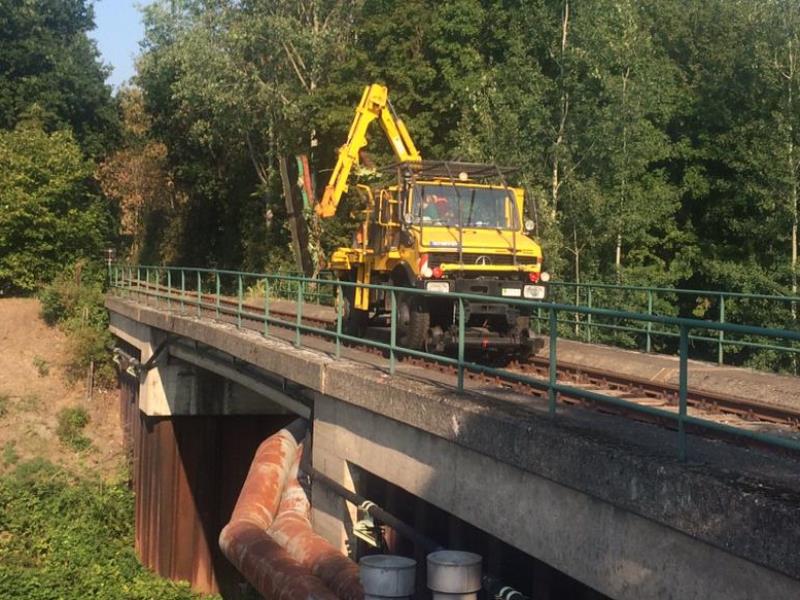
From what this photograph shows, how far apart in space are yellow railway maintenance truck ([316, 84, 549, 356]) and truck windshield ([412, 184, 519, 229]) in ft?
0.05

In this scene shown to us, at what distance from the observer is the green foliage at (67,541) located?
18453 mm

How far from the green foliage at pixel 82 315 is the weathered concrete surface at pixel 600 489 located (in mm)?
21124

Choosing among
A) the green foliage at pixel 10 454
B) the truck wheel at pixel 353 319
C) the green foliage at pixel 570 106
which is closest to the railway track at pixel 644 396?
the truck wheel at pixel 353 319

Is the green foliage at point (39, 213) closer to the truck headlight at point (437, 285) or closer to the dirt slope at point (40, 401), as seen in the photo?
the dirt slope at point (40, 401)

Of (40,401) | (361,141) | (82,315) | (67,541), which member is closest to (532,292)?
(361,141)

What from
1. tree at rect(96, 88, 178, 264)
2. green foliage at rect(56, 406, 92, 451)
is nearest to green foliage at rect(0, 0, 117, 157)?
tree at rect(96, 88, 178, 264)

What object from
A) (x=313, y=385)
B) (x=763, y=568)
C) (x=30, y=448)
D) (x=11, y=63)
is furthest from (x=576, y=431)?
(x=11, y=63)

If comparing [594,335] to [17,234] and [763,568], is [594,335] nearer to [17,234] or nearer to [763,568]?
[763,568]

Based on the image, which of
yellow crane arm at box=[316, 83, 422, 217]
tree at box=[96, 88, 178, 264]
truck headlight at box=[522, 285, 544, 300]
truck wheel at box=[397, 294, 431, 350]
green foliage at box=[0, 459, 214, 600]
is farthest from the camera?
tree at box=[96, 88, 178, 264]

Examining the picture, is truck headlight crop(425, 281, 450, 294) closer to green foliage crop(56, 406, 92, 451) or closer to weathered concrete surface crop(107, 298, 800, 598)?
weathered concrete surface crop(107, 298, 800, 598)

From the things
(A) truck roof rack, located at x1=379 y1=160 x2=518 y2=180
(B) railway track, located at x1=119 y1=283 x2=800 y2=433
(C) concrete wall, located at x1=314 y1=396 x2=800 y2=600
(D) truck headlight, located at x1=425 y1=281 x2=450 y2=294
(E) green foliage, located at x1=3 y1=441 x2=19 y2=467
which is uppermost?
(A) truck roof rack, located at x1=379 y1=160 x2=518 y2=180

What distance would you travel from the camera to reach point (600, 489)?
221 inches

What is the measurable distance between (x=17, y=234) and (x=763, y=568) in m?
31.8

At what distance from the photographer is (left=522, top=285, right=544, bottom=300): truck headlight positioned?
12.6 meters
